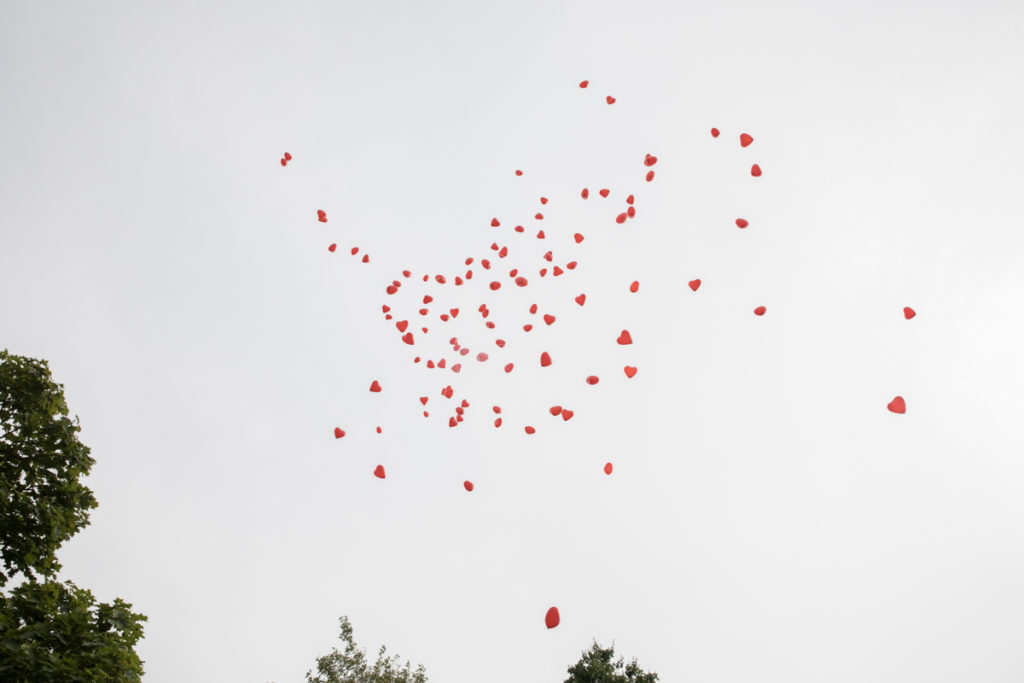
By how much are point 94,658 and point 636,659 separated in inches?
688

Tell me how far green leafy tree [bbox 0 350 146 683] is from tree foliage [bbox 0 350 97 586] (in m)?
0.01

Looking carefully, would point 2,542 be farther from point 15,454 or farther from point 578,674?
point 578,674

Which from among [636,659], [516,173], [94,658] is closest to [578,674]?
[636,659]

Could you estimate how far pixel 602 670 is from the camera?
63.9 ft

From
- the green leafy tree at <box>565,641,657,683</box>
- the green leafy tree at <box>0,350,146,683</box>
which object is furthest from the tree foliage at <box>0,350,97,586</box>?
the green leafy tree at <box>565,641,657,683</box>

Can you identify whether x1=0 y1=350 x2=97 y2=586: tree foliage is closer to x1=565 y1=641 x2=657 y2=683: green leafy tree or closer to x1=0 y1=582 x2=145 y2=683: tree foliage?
x1=0 y1=582 x2=145 y2=683: tree foliage

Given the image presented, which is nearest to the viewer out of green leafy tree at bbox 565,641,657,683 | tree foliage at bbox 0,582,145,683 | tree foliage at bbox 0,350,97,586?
tree foliage at bbox 0,582,145,683

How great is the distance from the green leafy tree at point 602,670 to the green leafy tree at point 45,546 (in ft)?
49.0

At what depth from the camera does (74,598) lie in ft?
30.5

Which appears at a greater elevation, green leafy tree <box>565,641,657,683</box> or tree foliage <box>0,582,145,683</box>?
green leafy tree <box>565,641,657,683</box>

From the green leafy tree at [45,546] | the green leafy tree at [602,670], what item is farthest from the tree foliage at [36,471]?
the green leafy tree at [602,670]

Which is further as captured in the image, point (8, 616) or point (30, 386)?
point (30, 386)

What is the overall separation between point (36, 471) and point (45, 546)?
1.31 m

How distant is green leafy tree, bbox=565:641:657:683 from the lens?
19.4 meters
